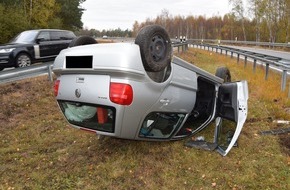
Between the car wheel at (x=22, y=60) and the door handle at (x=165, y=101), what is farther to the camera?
the car wheel at (x=22, y=60)

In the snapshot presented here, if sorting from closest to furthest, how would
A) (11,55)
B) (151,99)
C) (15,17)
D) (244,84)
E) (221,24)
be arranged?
(151,99), (244,84), (11,55), (15,17), (221,24)

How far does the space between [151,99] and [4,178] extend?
2.26 meters

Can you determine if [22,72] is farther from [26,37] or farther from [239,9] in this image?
[239,9]

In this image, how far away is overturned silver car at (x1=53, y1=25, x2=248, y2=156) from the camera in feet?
11.2

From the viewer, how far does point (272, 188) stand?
366 cm

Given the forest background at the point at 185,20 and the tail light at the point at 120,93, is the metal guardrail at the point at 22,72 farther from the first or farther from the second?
the forest background at the point at 185,20

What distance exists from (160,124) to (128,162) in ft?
2.36

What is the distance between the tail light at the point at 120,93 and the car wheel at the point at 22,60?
26.8 feet

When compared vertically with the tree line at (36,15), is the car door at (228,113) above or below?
below

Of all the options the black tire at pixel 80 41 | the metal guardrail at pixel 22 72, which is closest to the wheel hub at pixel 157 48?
the black tire at pixel 80 41

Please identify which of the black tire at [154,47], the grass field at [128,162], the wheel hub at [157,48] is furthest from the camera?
the grass field at [128,162]

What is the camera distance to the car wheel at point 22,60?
10495mm

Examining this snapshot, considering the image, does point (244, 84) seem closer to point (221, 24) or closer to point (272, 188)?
point (272, 188)

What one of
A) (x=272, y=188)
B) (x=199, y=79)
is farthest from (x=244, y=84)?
(x=272, y=188)
